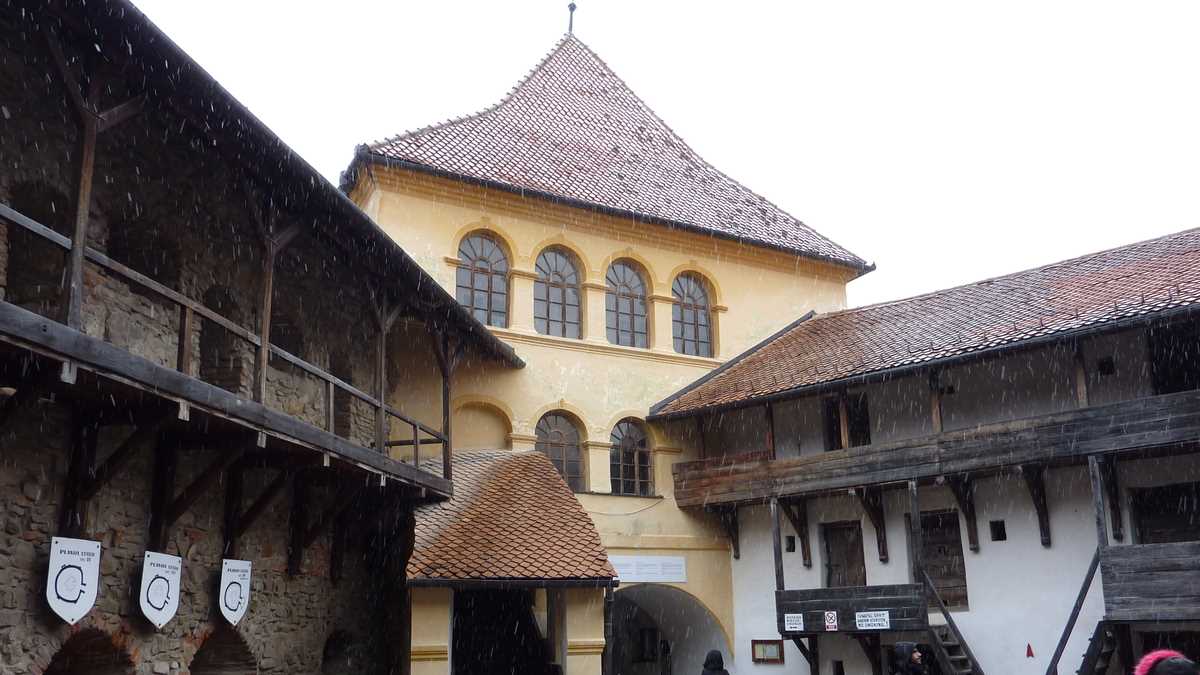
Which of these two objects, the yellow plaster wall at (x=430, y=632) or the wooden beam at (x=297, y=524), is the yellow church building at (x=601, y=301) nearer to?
the yellow plaster wall at (x=430, y=632)

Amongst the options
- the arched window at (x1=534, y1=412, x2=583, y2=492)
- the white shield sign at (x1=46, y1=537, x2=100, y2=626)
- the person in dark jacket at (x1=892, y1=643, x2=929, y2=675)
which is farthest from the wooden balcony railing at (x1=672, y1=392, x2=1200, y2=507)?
the white shield sign at (x1=46, y1=537, x2=100, y2=626)

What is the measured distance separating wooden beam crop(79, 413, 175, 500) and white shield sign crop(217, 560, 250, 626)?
6.69ft

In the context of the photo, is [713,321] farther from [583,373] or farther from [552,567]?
[552,567]

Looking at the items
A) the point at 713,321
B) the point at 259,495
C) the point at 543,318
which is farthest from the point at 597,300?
the point at 259,495

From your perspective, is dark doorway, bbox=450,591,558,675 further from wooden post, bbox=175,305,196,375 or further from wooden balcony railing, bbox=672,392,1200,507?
wooden post, bbox=175,305,196,375

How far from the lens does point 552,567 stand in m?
13.8

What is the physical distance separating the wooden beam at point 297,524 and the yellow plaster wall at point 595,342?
5.81 m

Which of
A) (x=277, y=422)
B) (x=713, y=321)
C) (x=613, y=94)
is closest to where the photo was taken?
(x=277, y=422)

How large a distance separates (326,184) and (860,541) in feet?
40.3

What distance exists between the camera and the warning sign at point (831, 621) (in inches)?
687

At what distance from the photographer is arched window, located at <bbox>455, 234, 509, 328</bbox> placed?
62.8 feet

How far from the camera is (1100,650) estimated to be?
14.4 metres

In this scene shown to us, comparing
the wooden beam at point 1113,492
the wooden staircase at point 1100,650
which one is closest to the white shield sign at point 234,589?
the wooden staircase at point 1100,650

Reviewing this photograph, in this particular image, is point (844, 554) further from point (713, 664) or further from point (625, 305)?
point (713, 664)
